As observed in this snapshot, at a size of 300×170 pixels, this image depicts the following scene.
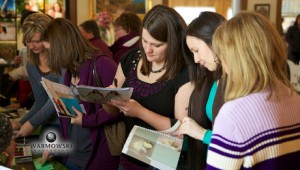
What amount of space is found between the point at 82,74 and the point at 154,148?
65 cm

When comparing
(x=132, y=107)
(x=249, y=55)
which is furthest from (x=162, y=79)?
(x=249, y=55)

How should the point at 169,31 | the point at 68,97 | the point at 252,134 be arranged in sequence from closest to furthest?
the point at 252,134, the point at 169,31, the point at 68,97

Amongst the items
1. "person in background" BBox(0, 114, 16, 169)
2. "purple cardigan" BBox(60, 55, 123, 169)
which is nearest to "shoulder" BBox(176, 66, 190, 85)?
"purple cardigan" BBox(60, 55, 123, 169)

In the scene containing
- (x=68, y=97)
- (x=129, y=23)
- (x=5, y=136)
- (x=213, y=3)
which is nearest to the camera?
(x=5, y=136)

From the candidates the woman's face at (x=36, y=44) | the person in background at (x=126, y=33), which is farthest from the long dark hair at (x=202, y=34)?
the person in background at (x=126, y=33)

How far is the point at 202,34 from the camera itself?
1647mm

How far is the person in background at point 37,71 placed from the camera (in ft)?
8.81

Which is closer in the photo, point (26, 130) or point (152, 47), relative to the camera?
point (152, 47)

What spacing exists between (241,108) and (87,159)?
51.3 inches

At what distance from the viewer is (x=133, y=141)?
1.92 m

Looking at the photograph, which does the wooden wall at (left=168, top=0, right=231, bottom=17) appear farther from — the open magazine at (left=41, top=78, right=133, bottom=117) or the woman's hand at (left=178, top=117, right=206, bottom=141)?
the woman's hand at (left=178, top=117, right=206, bottom=141)

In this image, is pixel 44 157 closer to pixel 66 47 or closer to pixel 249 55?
pixel 66 47

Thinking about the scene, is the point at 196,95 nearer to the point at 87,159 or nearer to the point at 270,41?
the point at 270,41

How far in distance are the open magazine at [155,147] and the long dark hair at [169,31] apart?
249 mm
